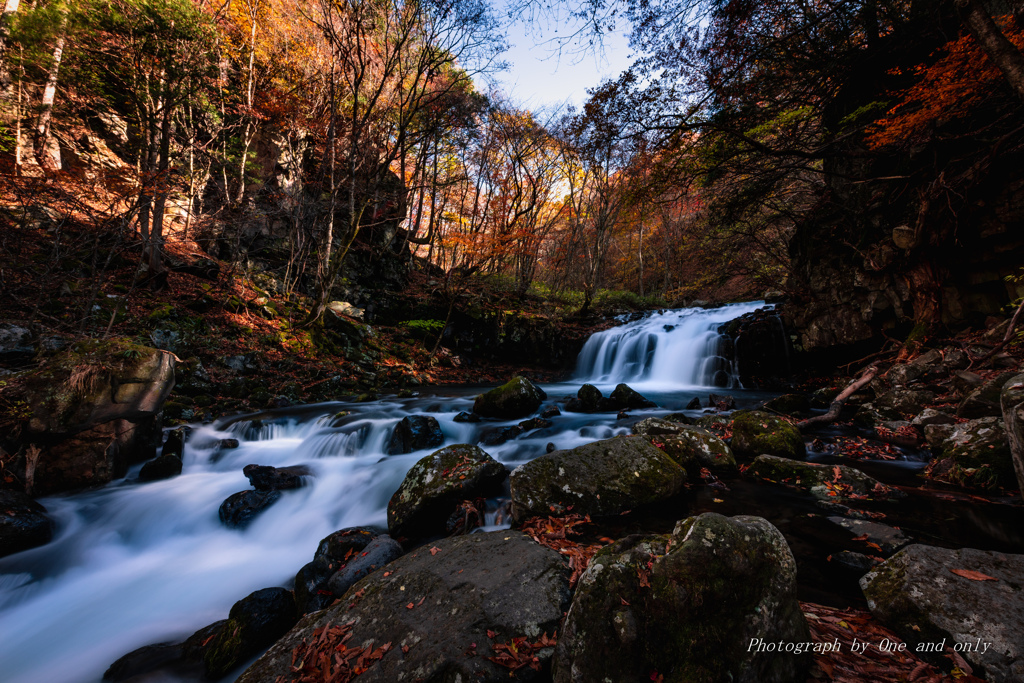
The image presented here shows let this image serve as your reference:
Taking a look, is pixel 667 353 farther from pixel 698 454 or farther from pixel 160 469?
pixel 160 469

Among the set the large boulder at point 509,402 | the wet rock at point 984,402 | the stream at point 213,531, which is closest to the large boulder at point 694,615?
the stream at point 213,531

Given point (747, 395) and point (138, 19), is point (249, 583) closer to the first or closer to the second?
point (747, 395)

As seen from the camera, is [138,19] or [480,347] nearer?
[138,19]

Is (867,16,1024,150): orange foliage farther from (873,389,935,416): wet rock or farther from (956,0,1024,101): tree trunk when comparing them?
(873,389,935,416): wet rock

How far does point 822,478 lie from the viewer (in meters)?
4.12

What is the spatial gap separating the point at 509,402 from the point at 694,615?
696 centimetres

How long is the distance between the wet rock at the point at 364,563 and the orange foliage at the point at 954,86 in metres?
9.79

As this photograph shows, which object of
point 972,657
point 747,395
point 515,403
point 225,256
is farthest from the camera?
point 225,256

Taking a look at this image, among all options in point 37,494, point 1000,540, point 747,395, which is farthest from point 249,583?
point 747,395

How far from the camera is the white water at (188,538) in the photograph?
3.43m

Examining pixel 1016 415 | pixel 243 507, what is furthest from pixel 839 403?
pixel 243 507

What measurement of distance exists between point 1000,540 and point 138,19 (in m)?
17.5

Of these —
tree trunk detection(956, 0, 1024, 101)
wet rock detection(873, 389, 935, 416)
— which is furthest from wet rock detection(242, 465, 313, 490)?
tree trunk detection(956, 0, 1024, 101)

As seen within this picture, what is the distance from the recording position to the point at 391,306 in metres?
15.3
